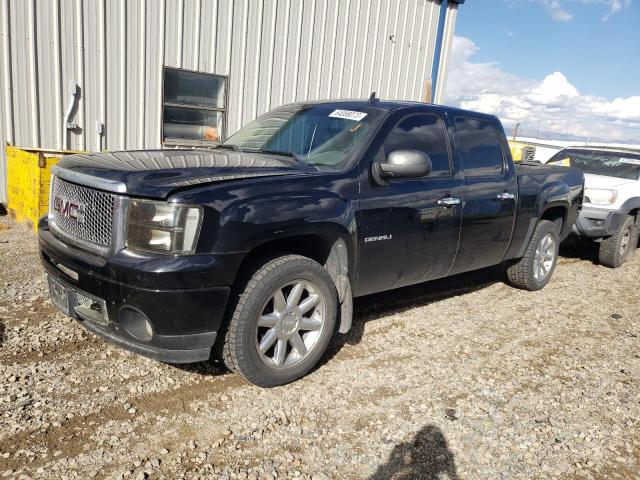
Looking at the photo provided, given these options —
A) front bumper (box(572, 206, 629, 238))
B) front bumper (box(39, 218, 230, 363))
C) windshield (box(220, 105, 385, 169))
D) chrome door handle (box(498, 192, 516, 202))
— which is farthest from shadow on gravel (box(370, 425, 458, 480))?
front bumper (box(572, 206, 629, 238))

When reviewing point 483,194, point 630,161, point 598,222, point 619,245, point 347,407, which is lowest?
point 347,407

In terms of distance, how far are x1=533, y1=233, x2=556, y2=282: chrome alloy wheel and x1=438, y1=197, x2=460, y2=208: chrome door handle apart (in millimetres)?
1909

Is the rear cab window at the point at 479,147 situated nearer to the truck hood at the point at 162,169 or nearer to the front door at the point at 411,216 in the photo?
the front door at the point at 411,216

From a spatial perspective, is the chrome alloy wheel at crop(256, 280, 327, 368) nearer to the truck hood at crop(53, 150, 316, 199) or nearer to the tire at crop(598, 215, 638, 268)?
the truck hood at crop(53, 150, 316, 199)

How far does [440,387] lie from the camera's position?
343 centimetres

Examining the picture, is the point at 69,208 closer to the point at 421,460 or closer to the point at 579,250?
the point at 421,460

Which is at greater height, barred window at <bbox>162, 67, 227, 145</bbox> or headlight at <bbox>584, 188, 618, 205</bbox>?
barred window at <bbox>162, 67, 227, 145</bbox>

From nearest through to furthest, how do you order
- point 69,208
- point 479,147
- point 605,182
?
point 69,208 → point 479,147 → point 605,182

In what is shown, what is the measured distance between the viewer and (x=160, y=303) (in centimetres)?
264

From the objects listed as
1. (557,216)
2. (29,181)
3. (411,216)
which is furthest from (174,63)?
(557,216)

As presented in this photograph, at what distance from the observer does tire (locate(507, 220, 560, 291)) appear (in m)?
5.51

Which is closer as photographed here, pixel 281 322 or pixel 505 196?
pixel 281 322

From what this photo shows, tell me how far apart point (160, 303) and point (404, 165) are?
1.81 m

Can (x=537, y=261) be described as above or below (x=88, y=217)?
below
